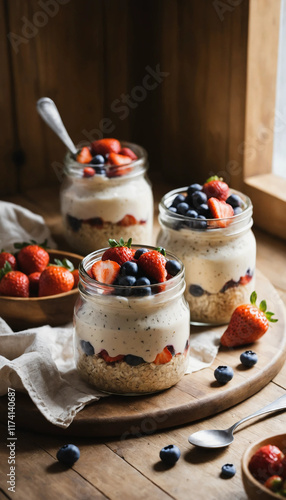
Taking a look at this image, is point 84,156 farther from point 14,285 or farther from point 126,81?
point 126,81

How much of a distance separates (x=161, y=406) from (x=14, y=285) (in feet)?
1.51

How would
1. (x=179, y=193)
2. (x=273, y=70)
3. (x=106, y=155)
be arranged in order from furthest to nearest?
(x=273, y=70) → (x=106, y=155) → (x=179, y=193)

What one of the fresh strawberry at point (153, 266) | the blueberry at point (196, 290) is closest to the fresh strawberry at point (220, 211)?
the blueberry at point (196, 290)

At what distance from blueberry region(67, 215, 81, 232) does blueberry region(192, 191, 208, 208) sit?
1.30 ft

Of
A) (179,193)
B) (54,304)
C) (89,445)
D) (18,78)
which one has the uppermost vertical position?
(18,78)

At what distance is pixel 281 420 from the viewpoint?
1.30 meters

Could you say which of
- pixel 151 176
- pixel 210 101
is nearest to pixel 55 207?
pixel 151 176

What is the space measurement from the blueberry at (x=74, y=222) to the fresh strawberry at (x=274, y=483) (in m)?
0.97

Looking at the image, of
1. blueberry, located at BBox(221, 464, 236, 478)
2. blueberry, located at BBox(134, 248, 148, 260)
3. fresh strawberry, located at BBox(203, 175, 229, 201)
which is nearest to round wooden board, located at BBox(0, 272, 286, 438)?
blueberry, located at BBox(221, 464, 236, 478)

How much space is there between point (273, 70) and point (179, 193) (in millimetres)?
516

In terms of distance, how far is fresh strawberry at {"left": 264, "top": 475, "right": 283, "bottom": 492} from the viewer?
1.03 metres

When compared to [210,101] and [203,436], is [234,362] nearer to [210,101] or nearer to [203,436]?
[203,436]

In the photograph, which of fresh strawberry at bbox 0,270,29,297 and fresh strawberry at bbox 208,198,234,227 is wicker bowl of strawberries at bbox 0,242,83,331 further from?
fresh strawberry at bbox 208,198,234,227

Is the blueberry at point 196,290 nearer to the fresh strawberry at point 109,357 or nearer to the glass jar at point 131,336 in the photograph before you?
the glass jar at point 131,336
